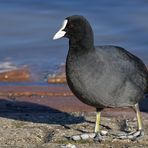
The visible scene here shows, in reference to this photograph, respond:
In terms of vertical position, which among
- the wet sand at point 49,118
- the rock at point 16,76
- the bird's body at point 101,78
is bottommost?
the wet sand at point 49,118

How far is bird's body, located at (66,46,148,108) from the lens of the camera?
6.15m

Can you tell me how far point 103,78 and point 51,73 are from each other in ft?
7.85

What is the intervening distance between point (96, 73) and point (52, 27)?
14.2ft

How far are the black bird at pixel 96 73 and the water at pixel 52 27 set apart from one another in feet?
7.60

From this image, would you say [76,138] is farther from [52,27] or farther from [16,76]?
[52,27]

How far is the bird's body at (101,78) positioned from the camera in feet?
20.2

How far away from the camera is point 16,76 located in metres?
8.48

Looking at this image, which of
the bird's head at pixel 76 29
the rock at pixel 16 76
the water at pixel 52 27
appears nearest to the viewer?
the bird's head at pixel 76 29

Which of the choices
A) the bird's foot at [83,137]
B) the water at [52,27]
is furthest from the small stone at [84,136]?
the water at [52,27]

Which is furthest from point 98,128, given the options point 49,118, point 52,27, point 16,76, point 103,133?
point 52,27

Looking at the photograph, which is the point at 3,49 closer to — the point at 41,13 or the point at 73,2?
the point at 41,13

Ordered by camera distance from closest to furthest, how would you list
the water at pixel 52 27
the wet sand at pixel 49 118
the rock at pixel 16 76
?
the wet sand at pixel 49 118, the rock at pixel 16 76, the water at pixel 52 27

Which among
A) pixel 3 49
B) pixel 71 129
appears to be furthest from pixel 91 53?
pixel 3 49

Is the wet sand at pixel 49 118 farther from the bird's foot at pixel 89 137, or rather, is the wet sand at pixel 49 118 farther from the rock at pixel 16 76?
the rock at pixel 16 76
